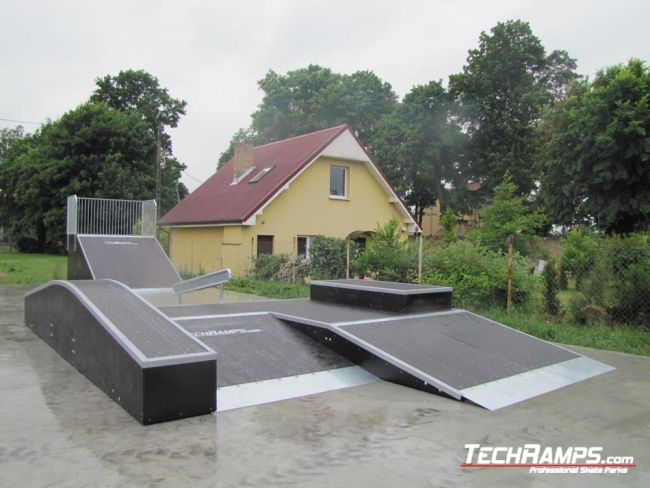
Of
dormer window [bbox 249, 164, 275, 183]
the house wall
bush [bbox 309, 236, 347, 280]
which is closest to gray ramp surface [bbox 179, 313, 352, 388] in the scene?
bush [bbox 309, 236, 347, 280]

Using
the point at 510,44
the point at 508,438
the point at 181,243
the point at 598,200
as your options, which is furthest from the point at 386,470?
the point at 510,44

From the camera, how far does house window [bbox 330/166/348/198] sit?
75.6 ft

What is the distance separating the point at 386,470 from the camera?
3.62m

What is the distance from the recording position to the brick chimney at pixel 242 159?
24.8 meters

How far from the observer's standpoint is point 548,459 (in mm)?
3908

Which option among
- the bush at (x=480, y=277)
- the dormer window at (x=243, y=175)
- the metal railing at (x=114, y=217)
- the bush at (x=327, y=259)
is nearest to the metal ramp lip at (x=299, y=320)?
the bush at (x=480, y=277)

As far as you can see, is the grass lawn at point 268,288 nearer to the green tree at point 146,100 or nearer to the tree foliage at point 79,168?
the tree foliage at point 79,168

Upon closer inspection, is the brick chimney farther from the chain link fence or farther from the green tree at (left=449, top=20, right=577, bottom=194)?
the green tree at (left=449, top=20, right=577, bottom=194)

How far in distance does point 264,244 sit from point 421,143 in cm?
2250

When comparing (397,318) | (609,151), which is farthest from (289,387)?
(609,151)

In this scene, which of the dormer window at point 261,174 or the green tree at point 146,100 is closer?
the dormer window at point 261,174

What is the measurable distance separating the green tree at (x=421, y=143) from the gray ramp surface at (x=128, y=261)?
27310 mm

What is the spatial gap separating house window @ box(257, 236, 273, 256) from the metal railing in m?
4.27

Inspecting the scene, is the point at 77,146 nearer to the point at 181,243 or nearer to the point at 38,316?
the point at 181,243
